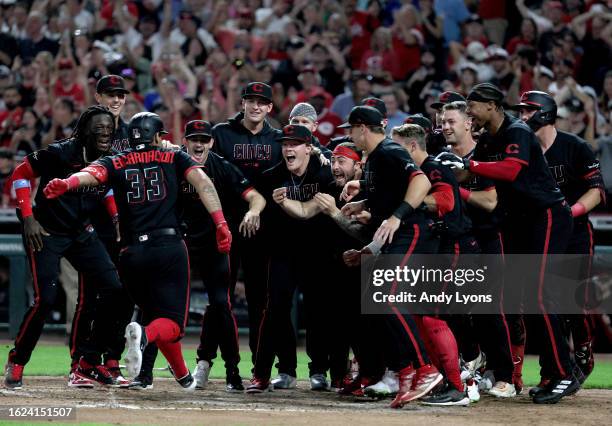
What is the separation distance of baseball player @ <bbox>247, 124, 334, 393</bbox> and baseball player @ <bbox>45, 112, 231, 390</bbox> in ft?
2.78

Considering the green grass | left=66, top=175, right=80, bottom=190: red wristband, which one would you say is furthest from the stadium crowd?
the green grass

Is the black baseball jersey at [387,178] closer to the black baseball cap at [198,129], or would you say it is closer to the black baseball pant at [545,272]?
the black baseball pant at [545,272]

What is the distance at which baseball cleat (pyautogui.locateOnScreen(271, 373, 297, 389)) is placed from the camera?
328 inches

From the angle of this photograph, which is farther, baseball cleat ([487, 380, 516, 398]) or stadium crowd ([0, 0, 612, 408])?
baseball cleat ([487, 380, 516, 398])

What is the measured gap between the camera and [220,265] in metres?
8.20

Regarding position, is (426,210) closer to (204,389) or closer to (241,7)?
(204,389)

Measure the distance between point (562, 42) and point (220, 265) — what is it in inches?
254

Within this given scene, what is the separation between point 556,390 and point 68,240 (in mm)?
3774

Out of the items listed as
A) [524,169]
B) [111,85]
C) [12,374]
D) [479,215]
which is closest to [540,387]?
[479,215]

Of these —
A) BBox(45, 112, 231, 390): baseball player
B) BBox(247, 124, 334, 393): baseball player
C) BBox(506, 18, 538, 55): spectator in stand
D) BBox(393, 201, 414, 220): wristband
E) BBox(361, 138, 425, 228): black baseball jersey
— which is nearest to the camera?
BBox(393, 201, 414, 220): wristband

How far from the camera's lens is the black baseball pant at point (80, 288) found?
784cm

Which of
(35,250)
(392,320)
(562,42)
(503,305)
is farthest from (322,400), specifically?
(562,42)

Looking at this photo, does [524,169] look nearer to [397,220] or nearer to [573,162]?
[573,162]

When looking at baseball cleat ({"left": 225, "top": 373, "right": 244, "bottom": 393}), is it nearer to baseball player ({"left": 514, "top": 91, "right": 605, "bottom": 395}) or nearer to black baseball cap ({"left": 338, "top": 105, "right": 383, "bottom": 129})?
black baseball cap ({"left": 338, "top": 105, "right": 383, "bottom": 129})
